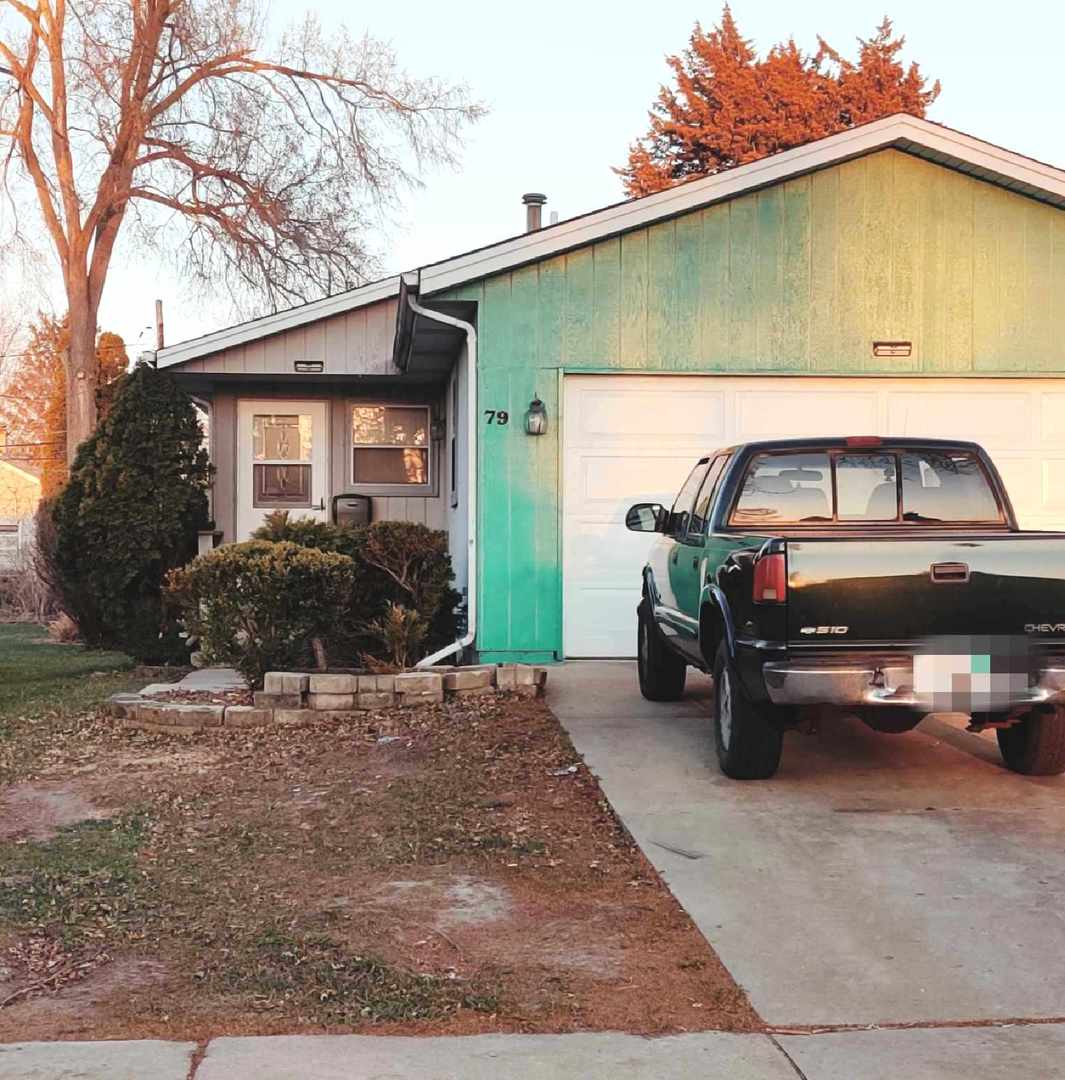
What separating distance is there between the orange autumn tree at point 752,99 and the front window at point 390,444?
825 inches

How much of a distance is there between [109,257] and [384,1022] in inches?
847

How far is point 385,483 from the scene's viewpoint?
48.6 feet

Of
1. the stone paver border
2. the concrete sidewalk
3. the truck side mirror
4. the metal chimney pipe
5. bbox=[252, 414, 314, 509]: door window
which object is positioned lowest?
the concrete sidewalk

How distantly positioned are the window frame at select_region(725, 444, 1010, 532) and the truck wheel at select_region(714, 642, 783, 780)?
99 cm

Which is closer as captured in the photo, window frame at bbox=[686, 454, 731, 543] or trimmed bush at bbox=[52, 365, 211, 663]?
window frame at bbox=[686, 454, 731, 543]

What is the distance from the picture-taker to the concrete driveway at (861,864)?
415 cm

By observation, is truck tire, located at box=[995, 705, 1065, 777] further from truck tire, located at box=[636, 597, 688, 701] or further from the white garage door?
the white garage door

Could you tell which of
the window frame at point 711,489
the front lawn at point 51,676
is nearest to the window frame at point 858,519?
the window frame at point 711,489

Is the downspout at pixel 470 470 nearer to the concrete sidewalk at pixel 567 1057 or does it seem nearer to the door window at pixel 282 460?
Result: the door window at pixel 282 460

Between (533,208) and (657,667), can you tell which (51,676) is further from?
(533,208)

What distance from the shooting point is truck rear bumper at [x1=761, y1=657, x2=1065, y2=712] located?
5.76 meters

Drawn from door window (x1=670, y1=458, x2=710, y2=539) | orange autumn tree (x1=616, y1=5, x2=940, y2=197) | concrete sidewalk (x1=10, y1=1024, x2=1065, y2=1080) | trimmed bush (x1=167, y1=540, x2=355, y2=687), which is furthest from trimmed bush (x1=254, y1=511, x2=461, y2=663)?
orange autumn tree (x1=616, y1=5, x2=940, y2=197)

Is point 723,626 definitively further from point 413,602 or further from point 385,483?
point 385,483

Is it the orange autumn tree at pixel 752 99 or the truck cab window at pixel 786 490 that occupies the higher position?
the orange autumn tree at pixel 752 99
